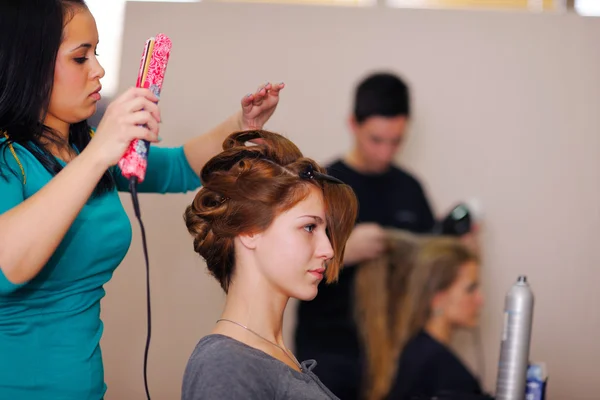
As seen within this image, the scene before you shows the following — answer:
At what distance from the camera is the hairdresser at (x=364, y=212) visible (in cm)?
278

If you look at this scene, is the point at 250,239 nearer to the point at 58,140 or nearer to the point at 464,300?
the point at 58,140

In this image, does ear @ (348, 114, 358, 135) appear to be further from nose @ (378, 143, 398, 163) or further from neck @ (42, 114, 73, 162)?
A: neck @ (42, 114, 73, 162)

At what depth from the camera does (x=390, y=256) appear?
3.01 meters

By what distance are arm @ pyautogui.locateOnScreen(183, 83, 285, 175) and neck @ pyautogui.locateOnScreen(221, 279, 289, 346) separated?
37cm

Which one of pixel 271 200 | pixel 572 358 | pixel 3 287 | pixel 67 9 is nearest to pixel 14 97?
pixel 67 9

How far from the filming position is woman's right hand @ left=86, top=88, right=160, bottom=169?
104cm

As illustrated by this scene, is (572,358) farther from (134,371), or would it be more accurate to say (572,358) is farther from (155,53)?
(155,53)

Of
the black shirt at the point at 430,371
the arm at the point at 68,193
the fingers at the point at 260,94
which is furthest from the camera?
the black shirt at the point at 430,371

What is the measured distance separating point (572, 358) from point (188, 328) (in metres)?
1.66

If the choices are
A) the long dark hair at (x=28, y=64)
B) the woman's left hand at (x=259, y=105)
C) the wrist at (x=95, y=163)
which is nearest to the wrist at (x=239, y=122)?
the woman's left hand at (x=259, y=105)

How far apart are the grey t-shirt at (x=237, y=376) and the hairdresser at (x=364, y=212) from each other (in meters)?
1.50

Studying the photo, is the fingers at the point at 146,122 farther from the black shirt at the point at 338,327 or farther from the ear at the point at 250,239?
the black shirt at the point at 338,327

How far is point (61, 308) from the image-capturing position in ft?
4.27

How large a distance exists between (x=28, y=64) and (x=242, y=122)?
465mm
